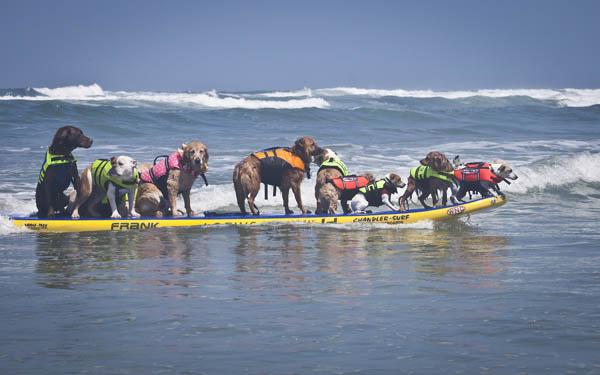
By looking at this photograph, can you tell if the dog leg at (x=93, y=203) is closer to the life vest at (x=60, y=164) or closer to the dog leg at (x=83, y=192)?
the dog leg at (x=83, y=192)

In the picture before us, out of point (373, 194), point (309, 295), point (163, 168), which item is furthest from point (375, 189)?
point (309, 295)

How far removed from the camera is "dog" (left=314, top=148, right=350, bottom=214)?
10188mm

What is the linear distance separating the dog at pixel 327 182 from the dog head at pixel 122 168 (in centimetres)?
283

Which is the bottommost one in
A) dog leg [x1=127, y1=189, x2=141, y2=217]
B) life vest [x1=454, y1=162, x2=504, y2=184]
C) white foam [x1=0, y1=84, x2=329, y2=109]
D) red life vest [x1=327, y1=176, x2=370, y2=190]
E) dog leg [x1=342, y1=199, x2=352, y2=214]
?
dog leg [x1=342, y1=199, x2=352, y2=214]

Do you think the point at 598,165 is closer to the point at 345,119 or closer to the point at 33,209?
the point at 33,209

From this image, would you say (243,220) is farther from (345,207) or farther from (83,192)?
(83,192)

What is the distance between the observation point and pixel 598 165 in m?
16.5

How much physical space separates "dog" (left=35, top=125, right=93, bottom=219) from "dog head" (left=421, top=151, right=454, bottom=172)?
4828 mm

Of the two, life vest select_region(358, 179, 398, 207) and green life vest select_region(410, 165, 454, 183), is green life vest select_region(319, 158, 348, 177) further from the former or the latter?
green life vest select_region(410, 165, 454, 183)

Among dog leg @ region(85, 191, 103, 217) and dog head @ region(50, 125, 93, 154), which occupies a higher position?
dog head @ region(50, 125, 93, 154)

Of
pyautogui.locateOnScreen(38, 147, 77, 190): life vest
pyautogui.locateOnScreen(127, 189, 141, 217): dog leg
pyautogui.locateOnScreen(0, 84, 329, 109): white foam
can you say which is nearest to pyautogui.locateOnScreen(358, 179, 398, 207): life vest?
pyautogui.locateOnScreen(127, 189, 141, 217): dog leg

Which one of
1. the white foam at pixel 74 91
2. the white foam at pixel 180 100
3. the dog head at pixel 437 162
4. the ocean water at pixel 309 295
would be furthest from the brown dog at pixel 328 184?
the white foam at pixel 74 91

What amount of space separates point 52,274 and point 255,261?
2.07 meters

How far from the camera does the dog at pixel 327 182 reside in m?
10.2
